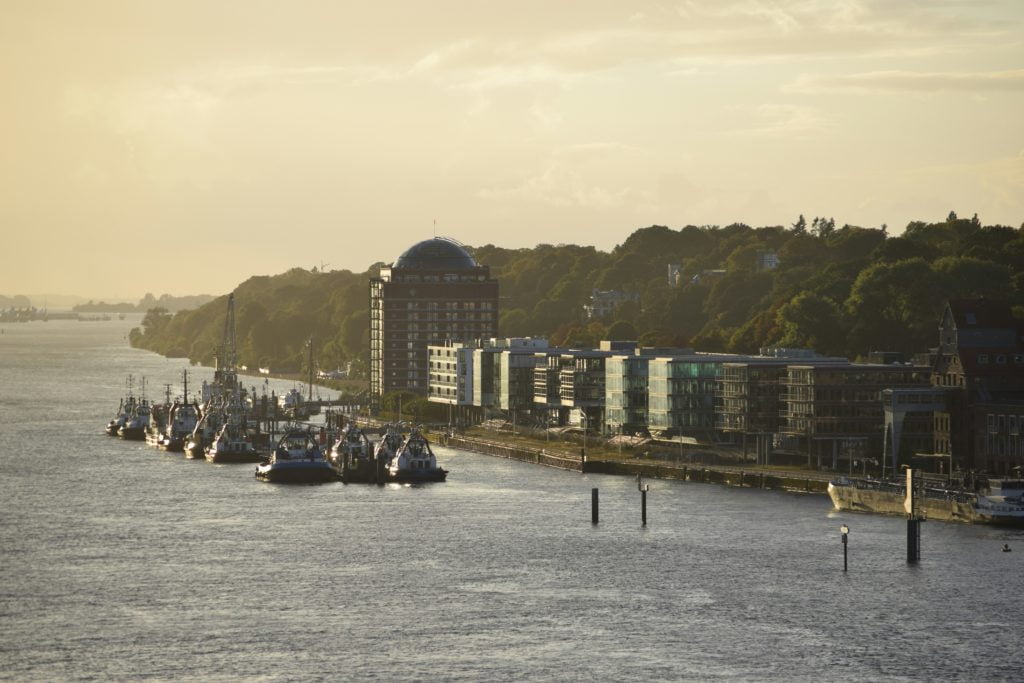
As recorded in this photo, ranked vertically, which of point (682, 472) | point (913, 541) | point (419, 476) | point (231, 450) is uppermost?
point (231, 450)

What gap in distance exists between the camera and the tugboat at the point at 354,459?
171875 millimetres

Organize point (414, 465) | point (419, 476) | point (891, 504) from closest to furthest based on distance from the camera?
point (891, 504) < point (419, 476) < point (414, 465)

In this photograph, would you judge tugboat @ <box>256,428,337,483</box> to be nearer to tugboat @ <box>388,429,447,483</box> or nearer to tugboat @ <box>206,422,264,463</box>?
tugboat @ <box>388,429,447,483</box>

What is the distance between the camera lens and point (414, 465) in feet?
556

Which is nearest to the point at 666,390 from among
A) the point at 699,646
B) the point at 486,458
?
the point at 486,458

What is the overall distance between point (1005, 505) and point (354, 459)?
6545cm

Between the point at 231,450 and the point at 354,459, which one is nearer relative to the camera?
the point at 354,459

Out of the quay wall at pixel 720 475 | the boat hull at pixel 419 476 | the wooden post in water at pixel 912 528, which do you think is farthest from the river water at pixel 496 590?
the boat hull at pixel 419 476

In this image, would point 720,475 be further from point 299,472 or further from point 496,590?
point 496,590

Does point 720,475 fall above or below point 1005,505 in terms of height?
above

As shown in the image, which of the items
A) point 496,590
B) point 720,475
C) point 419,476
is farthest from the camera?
point 419,476

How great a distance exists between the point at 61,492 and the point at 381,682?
75728 mm

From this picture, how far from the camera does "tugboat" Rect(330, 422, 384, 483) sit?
564 ft

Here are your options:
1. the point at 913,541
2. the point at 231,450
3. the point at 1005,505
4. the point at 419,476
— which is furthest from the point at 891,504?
the point at 231,450
